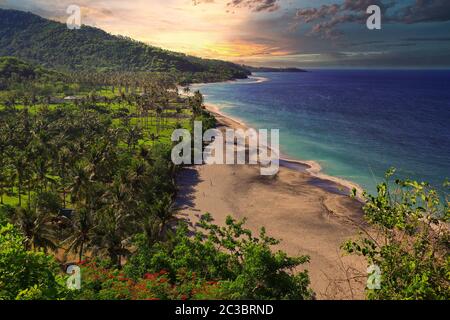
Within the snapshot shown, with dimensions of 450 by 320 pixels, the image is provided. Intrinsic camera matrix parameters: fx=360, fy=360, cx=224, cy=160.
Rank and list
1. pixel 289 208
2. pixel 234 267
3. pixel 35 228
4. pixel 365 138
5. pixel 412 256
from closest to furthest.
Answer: pixel 412 256 → pixel 234 267 → pixel 35 228 → pixel 289 208 → pixel 365 138

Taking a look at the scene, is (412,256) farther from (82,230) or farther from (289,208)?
(289,208)

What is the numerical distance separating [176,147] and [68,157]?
1086 inches

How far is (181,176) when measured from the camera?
85.1 m

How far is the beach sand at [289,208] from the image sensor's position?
49656 mm

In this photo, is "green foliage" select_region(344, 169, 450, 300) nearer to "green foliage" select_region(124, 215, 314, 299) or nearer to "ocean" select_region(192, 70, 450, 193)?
"green foliage" select_region(124, 215, 314, 299)

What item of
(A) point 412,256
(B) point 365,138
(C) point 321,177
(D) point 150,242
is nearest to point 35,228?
(D) point 150,242

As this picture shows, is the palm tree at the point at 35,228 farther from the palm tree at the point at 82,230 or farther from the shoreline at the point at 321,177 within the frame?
the shoreline at the point at 321,177

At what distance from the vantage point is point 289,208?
222 ft

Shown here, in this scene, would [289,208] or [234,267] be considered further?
A: [289,208]

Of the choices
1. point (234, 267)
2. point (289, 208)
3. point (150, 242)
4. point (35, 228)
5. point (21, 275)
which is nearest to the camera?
point (21, 275)

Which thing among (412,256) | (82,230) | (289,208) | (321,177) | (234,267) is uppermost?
(412,256)

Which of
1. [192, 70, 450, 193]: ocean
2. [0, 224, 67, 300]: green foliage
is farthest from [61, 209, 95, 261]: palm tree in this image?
[192, 70, 450, 193]: ocean
